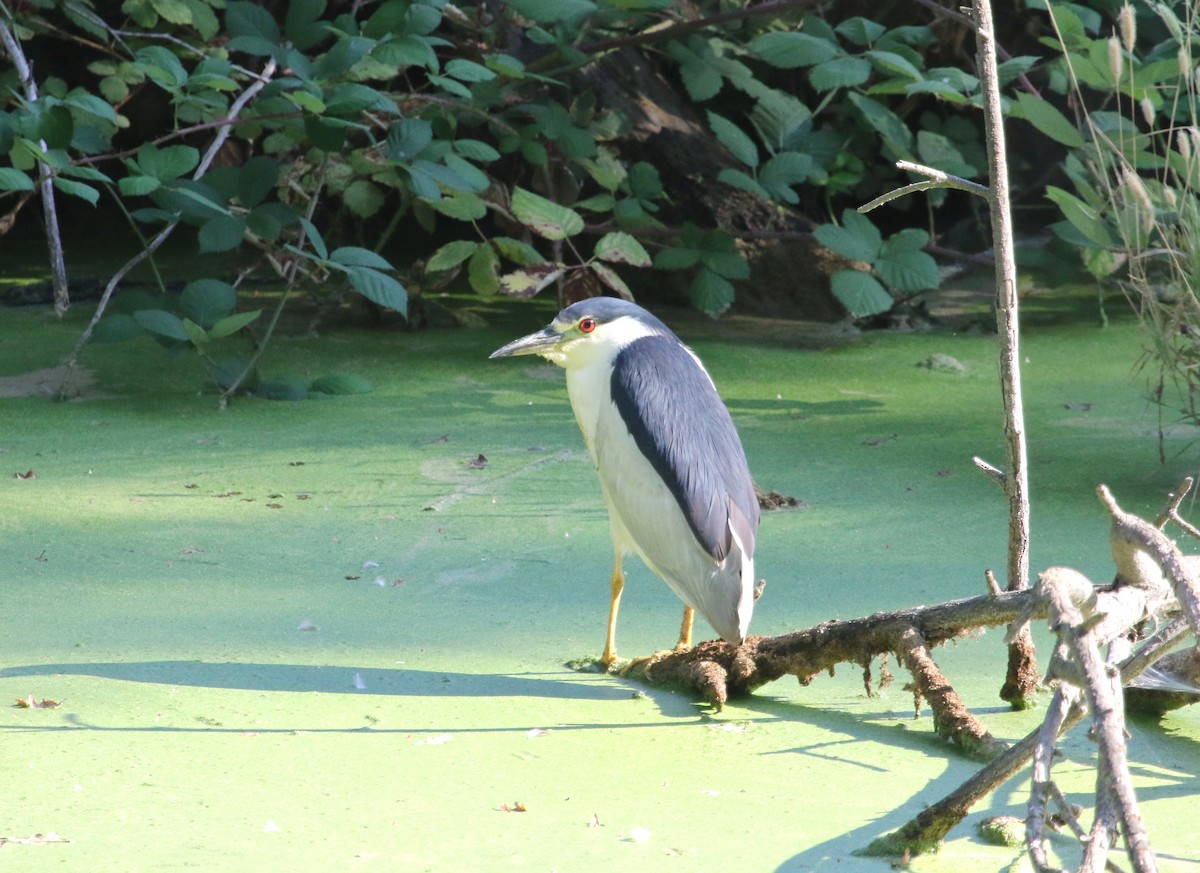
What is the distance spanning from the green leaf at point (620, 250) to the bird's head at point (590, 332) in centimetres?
200

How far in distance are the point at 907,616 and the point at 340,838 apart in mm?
866

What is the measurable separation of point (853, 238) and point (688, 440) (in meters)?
2.37

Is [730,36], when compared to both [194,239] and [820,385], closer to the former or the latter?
[820,385]

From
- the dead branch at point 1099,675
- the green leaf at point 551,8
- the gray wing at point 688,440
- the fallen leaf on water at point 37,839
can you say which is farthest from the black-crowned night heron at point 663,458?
the green leaf at point 551,8

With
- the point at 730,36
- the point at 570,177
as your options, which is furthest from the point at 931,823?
the point at 730,36

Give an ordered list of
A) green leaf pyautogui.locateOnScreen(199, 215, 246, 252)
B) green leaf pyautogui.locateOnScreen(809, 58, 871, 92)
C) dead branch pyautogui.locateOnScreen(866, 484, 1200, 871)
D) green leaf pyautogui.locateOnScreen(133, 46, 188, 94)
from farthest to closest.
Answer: green leaf pyautogui.locateOnScreen(809, 58, 871, 92)
green leaf pyautogui.locateOnScreen(199, 215, 246, 252)
green leaf pyautogui.locateOnScreen(133, 46, 188, 94)
dead branch pyautogui.locateOnScreen(866, 484, 1200, 871)

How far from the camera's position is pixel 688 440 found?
2.39 m

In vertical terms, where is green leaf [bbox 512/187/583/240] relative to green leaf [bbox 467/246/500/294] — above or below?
above

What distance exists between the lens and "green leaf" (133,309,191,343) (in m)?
3.96

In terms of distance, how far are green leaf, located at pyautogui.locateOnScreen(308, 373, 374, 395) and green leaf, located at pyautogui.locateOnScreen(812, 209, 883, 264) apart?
151 centimetres

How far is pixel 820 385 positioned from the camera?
4.44m

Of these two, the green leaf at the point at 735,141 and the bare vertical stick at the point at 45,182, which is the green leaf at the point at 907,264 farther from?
the bare vertical stick at the point at 45,182

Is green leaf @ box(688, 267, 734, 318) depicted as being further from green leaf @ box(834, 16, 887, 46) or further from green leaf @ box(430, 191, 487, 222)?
green leaf @ box(834, 16, 887, 46)

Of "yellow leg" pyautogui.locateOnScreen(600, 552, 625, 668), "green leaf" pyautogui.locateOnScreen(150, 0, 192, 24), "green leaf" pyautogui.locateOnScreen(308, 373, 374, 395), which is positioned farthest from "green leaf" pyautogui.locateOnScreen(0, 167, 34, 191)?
"yellow leg" pyautogui.locateOnScreen(600, 552, 625, 668)
